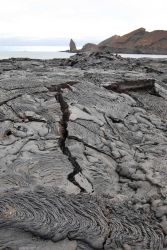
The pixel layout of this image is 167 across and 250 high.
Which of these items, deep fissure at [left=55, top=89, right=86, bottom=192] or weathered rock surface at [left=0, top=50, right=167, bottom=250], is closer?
weathered rock surface at [left=0, top=50, right=167, bottom=250]

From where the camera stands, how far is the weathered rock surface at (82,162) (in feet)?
5.50

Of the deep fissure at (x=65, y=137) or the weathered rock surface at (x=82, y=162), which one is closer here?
the weathered rock surface at (x=82, y=162)

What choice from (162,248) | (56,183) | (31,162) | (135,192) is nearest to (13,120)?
(31,162)

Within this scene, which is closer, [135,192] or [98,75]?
[135,192]

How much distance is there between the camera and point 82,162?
83.7 inches

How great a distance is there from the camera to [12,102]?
2.63 meters

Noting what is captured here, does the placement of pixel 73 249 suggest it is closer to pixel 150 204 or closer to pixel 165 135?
pixel 150 204

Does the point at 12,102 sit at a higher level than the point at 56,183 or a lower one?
higher

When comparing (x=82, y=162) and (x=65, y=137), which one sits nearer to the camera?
(x=82, y=162)

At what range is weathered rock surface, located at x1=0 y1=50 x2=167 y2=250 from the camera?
1.68 meters

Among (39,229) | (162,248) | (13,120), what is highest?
(13,120)

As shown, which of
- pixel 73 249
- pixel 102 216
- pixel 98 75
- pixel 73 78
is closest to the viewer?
pixel 73 249

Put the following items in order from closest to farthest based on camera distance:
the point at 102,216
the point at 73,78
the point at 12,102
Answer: the point at 102,216, the point at 12,102, the point at 73,78

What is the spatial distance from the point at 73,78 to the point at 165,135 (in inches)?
38.0
